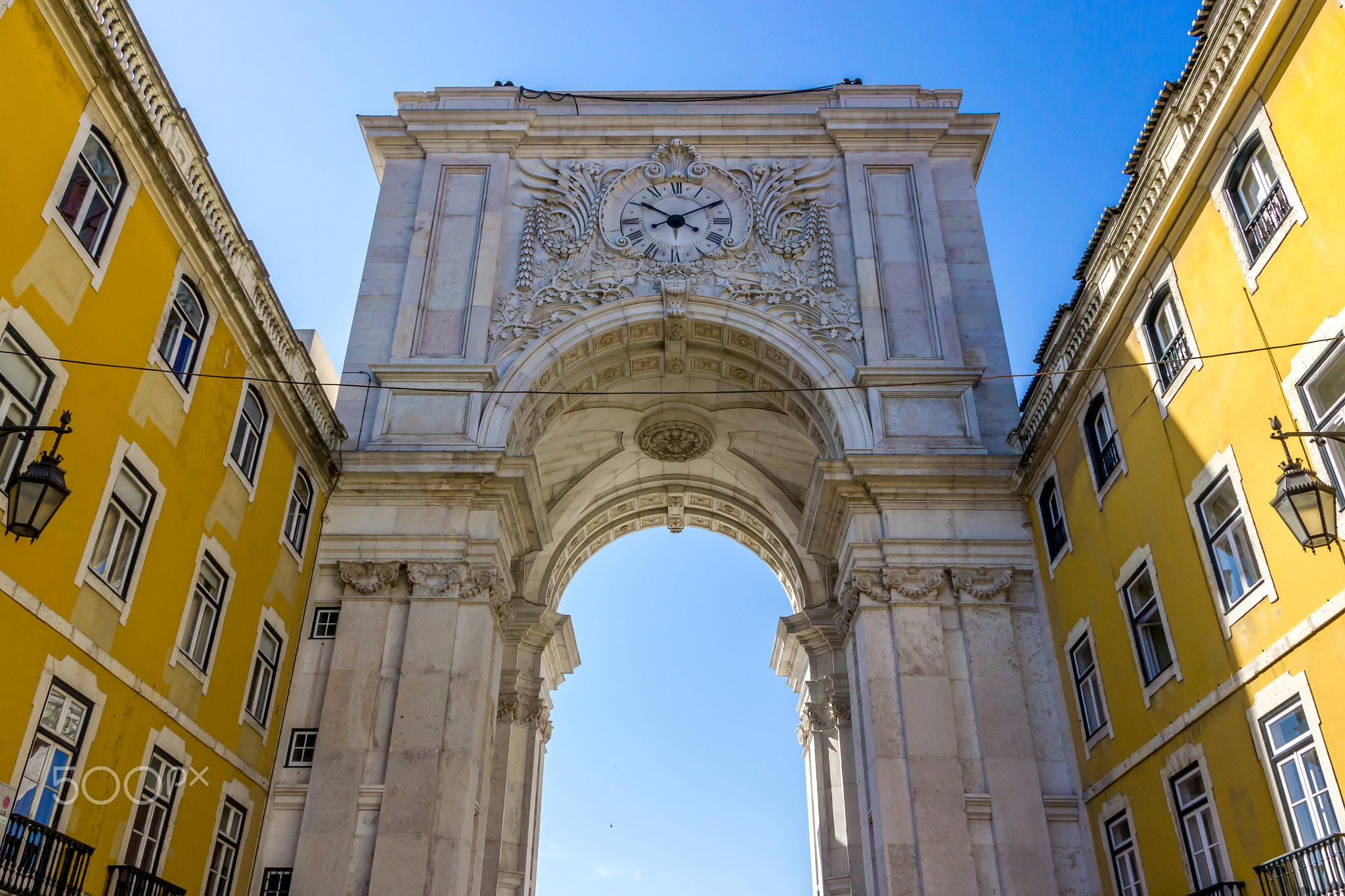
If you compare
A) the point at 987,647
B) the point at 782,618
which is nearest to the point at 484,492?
the point at 987,647

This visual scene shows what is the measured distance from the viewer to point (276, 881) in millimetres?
18672

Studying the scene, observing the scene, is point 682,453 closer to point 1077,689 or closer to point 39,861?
point 1077,689

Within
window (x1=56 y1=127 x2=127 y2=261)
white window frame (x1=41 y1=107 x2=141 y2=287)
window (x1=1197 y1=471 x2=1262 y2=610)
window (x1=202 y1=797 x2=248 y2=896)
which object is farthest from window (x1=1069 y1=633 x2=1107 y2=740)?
window (x1=56 y1=127 x2=127 y2=261)

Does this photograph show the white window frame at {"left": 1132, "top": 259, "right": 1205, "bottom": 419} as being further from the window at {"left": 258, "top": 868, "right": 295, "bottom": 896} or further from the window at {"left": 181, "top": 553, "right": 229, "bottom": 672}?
the window at {"left": 258, "top": 868, "right": 295, "bottom": 896}

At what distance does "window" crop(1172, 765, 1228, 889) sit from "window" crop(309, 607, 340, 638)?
15.2m

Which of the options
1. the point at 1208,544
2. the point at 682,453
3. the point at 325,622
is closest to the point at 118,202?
the point at 325,622

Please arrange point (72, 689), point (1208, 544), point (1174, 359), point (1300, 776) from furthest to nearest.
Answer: point (1174, 359), point (1208, 544), point (72, 689), point (1300, 776)

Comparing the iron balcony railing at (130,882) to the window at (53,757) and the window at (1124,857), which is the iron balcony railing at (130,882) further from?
the window at (1124,857)

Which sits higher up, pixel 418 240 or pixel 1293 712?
pixel 418 240

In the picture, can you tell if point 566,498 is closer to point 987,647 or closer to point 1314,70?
point 987,647

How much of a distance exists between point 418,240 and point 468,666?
11101mm

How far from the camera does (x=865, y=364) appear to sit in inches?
947

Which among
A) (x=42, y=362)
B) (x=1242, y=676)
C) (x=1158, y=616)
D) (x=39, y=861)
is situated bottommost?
(x=39, y=861)

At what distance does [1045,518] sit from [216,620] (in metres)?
15.4
